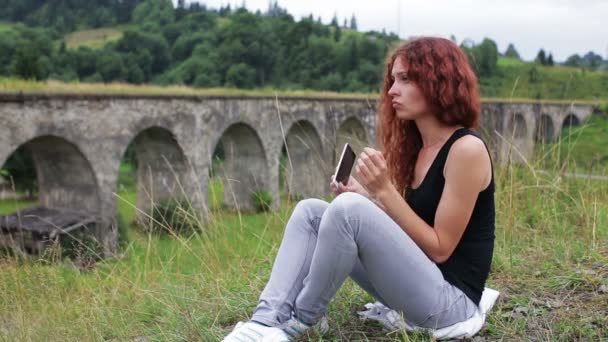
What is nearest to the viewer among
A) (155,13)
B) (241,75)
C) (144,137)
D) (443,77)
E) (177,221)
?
(443,77)

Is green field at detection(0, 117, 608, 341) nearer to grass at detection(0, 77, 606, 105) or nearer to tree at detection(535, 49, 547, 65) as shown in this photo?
grass at detection(0, 77, 606, 105)

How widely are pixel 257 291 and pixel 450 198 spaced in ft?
3.95

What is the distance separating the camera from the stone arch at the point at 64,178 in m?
13.1

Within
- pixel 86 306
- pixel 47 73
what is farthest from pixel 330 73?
pixel 86 306

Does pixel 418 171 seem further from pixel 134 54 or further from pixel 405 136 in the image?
pixel 134 54

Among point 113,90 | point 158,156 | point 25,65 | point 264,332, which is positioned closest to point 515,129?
point 264,332

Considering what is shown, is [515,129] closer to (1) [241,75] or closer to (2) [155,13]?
(1) [241,75]

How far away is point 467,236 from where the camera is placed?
2.43 metres

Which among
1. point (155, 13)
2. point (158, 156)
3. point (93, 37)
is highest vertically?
point (155, 13)

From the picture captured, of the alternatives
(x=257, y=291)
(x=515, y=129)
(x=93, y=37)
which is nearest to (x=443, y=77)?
(x=257, y=291)

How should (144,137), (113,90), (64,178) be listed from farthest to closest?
(144,137)
(64,178)
(113,90)

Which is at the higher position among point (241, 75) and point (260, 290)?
point (260, 290)

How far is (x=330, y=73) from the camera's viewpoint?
129ft

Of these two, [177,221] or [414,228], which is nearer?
[414,228]
